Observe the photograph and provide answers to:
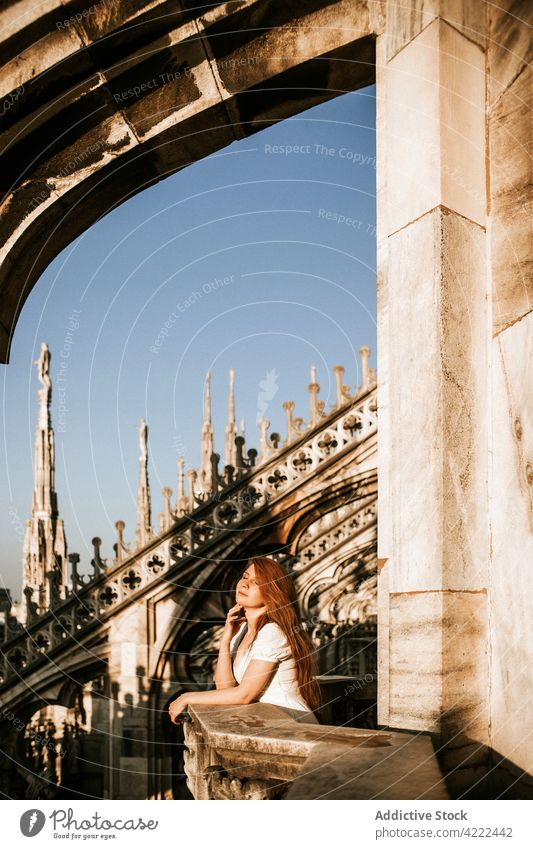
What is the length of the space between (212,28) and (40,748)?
18.8 meters

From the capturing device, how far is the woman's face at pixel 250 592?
2.60 meters

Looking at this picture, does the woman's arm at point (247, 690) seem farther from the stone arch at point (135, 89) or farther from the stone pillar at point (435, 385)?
the stone arch at point (135, 89)

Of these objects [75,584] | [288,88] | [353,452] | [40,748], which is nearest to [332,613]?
[353,452]

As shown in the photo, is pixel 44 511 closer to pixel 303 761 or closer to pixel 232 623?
pixel 232 623

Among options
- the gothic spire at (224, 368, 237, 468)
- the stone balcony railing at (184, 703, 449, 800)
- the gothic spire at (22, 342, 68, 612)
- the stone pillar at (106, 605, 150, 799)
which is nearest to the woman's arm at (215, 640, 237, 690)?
the stone balcony railing at (184, 703, 449, 800)

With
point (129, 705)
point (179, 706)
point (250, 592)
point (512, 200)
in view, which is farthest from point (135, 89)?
point (129, 705)

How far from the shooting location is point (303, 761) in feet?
5.73

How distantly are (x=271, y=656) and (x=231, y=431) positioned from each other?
26.3 meters

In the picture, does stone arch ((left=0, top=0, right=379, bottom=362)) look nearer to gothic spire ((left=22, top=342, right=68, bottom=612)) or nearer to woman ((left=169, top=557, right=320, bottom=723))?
woman ((left=169, top=557, right=320, bottom=723))

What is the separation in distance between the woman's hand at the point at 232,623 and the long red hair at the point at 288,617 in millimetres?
254

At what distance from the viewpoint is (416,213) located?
238 cm

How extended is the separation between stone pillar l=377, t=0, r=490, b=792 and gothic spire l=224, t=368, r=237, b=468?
21.5m

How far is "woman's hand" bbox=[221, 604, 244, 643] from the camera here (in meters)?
2.88

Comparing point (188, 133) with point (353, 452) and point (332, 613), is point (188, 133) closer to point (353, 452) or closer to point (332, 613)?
point (353, 452)
